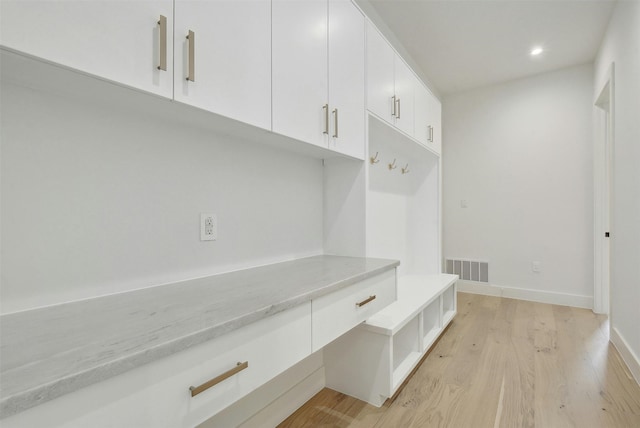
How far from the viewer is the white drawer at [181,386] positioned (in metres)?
0.51

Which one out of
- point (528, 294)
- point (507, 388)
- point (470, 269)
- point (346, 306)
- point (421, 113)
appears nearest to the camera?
point (346, 306)

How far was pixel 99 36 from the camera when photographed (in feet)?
2.41

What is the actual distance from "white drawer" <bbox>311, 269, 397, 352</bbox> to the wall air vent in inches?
114

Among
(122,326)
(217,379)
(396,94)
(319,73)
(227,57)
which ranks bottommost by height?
(217,379)

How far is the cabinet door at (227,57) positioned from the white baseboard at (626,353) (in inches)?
102

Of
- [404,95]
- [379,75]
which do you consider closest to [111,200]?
[379,75]

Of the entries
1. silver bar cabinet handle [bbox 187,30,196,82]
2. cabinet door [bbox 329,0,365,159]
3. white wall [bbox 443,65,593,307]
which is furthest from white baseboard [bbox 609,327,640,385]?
silver bar cabinet handle [bbox 187,30,196,82]

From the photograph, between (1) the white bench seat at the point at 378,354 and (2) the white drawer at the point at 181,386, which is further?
(1) the white bench seat at the point at 378,354

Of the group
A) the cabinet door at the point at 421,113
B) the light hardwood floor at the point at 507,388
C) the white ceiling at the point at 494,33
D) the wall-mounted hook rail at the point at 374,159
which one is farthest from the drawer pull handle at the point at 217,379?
the white ceiling at the point at 494,33

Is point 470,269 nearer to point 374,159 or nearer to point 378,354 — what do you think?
point 374,159

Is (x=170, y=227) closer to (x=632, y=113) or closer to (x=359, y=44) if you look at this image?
(x=359, y=44)

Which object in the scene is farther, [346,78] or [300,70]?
[346,78]

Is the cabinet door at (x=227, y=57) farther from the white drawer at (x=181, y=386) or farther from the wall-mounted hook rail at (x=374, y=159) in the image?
the wall-mounted hook rail at (x=374, y=159)

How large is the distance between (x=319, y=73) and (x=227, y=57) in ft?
1.69
